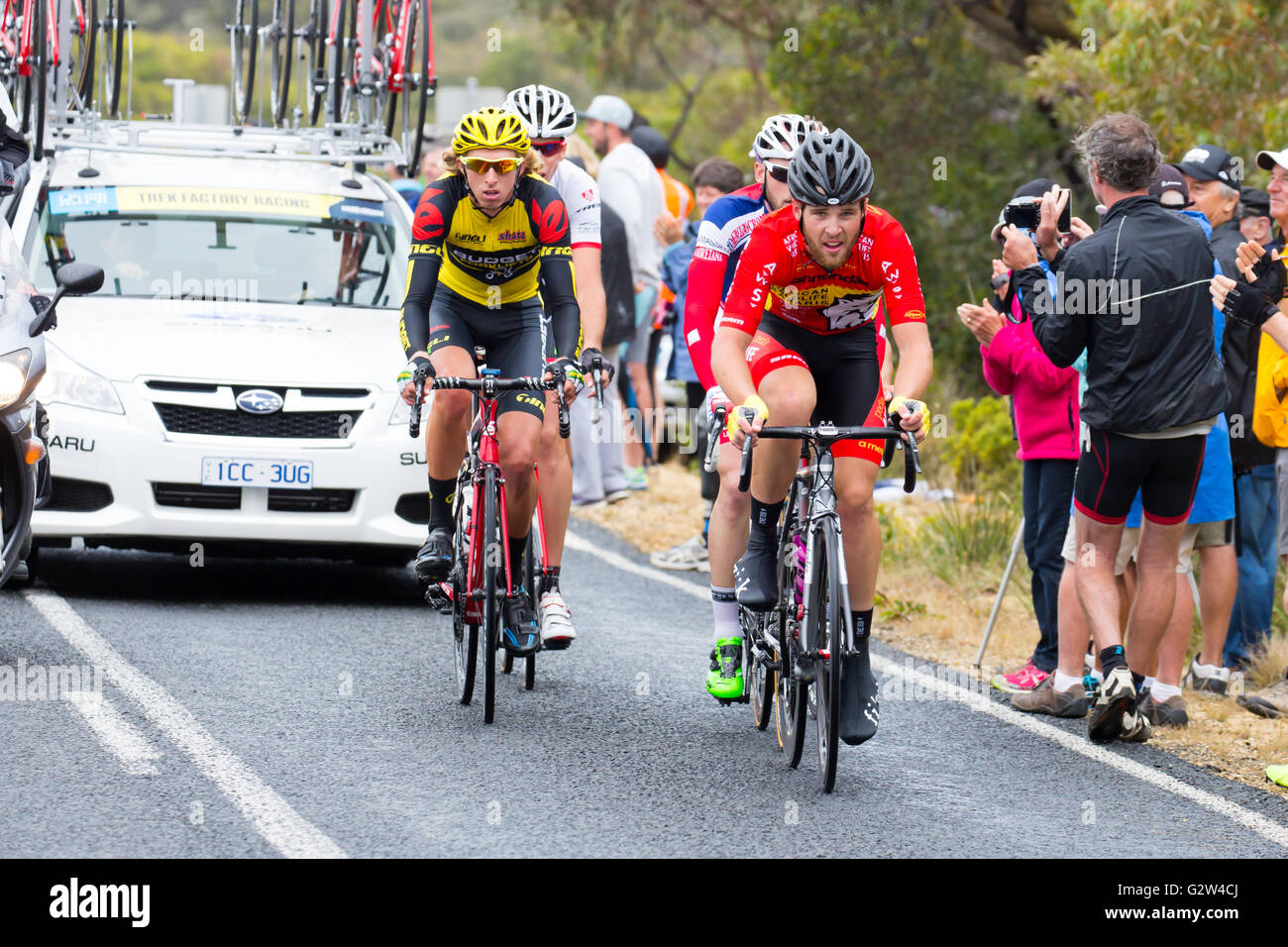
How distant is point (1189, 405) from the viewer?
282 inches

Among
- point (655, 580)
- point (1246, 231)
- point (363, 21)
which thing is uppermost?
point (363, 21)

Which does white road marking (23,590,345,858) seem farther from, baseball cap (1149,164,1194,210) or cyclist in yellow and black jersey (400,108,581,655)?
baseball cap (1149,164,1194,210)

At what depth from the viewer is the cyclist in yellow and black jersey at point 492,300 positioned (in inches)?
290

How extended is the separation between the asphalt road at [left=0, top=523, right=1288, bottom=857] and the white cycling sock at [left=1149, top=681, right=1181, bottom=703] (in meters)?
0.42

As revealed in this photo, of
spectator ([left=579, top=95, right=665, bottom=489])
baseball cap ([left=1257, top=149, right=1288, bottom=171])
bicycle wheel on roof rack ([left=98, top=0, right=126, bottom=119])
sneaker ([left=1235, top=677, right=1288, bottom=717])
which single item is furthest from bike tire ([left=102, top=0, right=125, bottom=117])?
sneaker ([left=1235, top=677, right=1288, bottom=717])

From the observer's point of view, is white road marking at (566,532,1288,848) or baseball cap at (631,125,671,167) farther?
baseball cap at (631,125,671,167)

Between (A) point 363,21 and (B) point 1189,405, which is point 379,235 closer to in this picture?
(A) point 363,21

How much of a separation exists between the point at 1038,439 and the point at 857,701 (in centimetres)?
225

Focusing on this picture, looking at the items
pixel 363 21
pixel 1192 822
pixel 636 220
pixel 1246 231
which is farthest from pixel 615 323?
pixel 1192 822

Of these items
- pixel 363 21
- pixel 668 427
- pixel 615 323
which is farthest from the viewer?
pixel 668 427

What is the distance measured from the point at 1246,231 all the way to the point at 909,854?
4.43 m

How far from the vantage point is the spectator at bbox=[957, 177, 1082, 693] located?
26.6 ft

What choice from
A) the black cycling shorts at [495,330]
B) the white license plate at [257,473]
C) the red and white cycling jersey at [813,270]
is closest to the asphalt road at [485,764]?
the white license plate at [257,473]

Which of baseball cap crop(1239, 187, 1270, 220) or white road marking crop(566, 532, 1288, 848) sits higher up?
baseball cap crop(1239, 187, 1270, 220)
